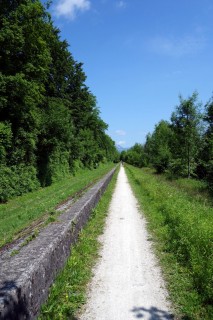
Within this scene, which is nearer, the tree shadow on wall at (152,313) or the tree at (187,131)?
the tree shadow on wall at (152,313)

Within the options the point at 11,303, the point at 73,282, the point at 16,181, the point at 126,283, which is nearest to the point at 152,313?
the point at 126,283

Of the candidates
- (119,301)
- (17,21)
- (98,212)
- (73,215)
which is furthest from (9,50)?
(119,301)

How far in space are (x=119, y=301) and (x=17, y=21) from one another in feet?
69.5

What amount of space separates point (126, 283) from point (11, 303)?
3.06 meters

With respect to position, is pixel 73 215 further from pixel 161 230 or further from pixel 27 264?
pixel 27 264

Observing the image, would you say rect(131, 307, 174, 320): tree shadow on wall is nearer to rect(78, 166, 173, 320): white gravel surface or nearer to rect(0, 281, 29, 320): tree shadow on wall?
rect(78, 166, 173, 320): white gravel surface

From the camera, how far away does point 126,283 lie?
6.53m

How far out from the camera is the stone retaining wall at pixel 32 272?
13.6 feet

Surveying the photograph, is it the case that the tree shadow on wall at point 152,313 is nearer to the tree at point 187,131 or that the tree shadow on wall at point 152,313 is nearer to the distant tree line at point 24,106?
the distant tree line at point 24,106

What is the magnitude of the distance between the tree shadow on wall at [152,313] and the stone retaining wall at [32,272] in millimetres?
1624

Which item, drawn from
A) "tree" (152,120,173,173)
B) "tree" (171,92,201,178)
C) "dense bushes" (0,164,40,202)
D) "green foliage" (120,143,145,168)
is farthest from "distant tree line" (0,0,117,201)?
"green foliage" (120,143,145,168)

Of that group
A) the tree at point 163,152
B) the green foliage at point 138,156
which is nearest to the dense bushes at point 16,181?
the tree at point 163,152

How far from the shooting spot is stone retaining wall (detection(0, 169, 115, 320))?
416cm

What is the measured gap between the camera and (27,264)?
5211 mm
